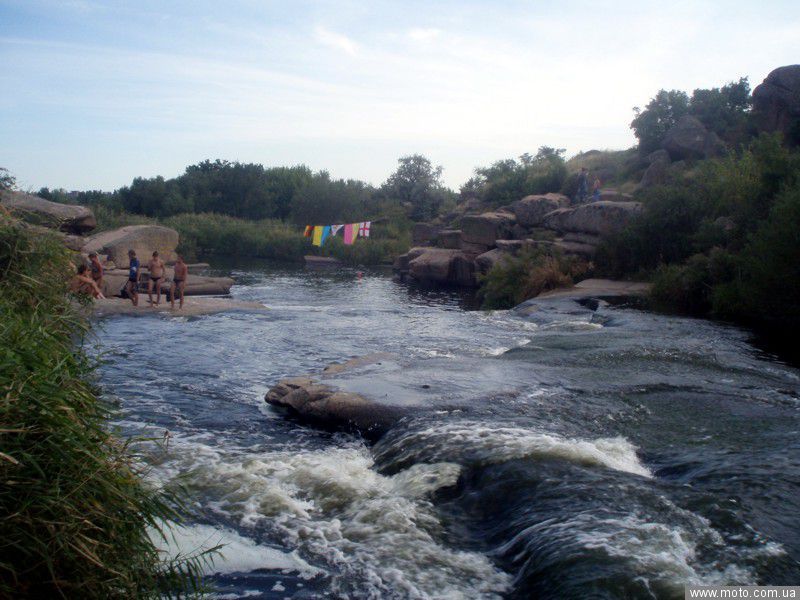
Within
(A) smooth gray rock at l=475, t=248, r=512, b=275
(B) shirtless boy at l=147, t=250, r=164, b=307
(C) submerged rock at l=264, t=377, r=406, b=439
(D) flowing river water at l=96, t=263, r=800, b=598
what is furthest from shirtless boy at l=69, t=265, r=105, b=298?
(A) smooth gray rock at l=475, t=248, r=512, b=275

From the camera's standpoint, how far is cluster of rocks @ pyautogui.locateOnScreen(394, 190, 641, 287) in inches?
1017

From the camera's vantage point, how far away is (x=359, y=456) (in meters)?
7.76

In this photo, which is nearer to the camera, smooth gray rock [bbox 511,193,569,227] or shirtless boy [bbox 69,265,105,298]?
shirtless boy [bbox 69,265,105,298]

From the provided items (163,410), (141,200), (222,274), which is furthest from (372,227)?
(163,410)

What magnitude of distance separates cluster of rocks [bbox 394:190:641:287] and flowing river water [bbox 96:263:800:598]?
12.7 meters

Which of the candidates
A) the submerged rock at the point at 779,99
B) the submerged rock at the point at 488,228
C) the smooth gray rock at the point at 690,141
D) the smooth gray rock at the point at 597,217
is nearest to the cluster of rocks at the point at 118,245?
the submerged rock at the point at 488,228

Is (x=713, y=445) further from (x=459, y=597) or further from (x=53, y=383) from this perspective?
(x=53, y=383)

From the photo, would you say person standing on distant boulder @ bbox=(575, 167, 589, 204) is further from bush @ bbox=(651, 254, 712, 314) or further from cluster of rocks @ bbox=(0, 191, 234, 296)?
cluster of rocks @ bbox=(0, 191, 234, 296)

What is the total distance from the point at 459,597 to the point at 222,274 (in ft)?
112

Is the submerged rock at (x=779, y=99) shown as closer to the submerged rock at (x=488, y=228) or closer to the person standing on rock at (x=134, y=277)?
the submerged rock at (x=488, y=228)

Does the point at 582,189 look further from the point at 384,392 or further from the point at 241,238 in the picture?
the point at 241,238

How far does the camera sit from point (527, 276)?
987 inches

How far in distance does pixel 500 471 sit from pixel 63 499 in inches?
172

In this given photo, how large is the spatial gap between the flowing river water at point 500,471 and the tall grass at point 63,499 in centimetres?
37
